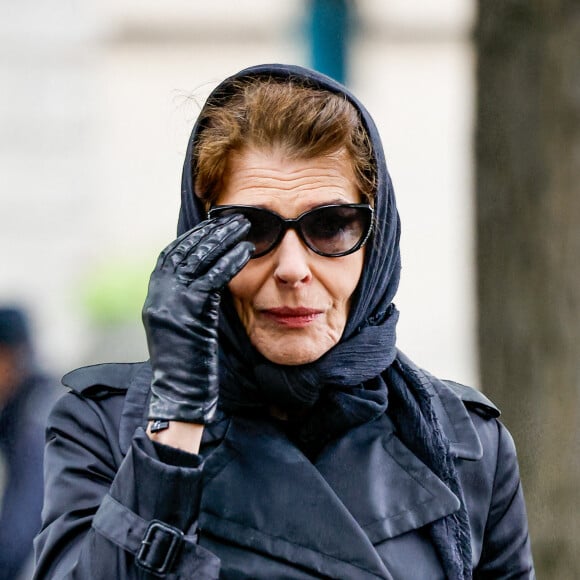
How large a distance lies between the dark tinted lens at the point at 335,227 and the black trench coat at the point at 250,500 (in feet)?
1.25

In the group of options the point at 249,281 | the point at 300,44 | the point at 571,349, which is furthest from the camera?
the point at 300,44

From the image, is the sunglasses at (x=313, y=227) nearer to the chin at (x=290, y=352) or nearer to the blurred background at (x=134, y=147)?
the chin at (x=290, y=352)

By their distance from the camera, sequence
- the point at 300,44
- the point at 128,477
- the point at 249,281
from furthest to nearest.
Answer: the point at 300,44
the point at 249,281
the point at 128,477

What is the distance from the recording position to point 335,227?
229 cm

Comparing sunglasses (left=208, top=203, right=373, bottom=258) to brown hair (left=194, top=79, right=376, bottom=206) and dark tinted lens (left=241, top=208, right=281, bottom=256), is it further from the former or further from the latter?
brown hair (left=194, top=79, right=376, bottom=206)

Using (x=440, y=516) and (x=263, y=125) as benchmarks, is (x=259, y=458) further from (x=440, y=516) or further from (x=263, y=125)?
(x=263, y=125)

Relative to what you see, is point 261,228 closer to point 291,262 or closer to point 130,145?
point 291,262

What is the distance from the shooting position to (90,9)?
28.3 feet

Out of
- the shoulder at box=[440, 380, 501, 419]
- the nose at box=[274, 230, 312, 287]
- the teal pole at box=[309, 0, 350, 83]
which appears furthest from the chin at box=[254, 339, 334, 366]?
Result: the teal pole at box=[309, 0, 350, 83]

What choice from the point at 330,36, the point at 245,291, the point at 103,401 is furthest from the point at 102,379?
the point at 330,36

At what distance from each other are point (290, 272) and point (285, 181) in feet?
0.63

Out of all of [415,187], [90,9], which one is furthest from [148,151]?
[415,187]

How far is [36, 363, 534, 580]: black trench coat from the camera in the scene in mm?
2016

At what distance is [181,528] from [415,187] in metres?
6.63
